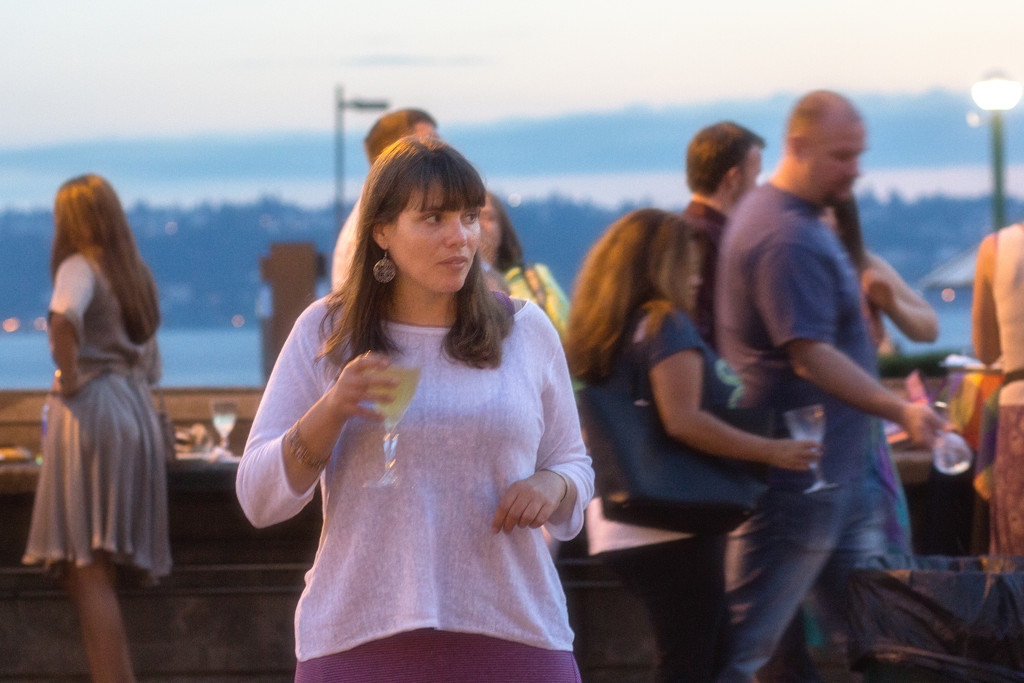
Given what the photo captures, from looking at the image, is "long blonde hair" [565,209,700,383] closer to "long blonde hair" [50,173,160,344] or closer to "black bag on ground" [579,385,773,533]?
"black bag on ground" [579,385,773,533]

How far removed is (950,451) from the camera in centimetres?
372

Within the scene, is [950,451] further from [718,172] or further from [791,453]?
[718,172]

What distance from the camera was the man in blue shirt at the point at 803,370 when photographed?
3.70 m

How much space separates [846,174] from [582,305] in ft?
3.02

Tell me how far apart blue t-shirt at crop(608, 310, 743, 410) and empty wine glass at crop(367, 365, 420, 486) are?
1383 millimetres

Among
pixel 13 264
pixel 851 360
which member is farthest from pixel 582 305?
pixel 13 264

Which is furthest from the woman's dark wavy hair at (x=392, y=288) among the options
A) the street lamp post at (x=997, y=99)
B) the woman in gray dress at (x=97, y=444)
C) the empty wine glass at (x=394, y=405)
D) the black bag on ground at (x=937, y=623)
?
the street lamp post at (x=997, y=99)

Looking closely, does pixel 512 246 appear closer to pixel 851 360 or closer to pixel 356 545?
pixel 851 360

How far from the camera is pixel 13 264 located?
10344 millimetres

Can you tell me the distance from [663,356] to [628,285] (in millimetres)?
238

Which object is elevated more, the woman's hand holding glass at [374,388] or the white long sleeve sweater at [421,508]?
the woman's hand holding glass at [374,388]

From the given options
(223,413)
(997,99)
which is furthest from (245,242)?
(223,413)

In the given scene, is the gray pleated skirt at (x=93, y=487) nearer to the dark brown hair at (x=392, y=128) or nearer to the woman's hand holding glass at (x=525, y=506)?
the dark brown hair at (x=392, y=128)

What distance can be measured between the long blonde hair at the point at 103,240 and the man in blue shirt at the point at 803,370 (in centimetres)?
226
